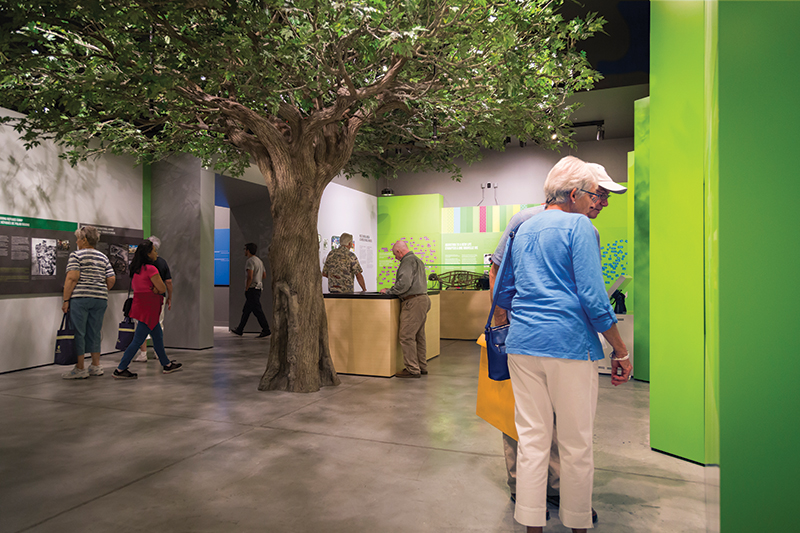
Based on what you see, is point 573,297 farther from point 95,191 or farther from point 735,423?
point 95,191

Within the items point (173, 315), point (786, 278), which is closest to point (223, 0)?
point (786, 278)

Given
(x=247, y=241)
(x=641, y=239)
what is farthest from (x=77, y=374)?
(x=641, y=239)

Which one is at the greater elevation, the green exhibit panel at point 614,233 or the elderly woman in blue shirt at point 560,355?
the green exhibit panel at point 614,233

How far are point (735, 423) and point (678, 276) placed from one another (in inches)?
90.6

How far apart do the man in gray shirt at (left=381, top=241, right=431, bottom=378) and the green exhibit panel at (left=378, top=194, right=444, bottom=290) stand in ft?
17.9

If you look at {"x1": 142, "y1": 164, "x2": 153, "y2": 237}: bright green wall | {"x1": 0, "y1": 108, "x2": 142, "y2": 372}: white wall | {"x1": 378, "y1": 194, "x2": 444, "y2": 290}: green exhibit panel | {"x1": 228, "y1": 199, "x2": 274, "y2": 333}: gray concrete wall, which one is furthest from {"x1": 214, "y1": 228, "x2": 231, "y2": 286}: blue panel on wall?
{"x1": 0, "y1": 108, "x2": 142, "y2": 372}: white wall

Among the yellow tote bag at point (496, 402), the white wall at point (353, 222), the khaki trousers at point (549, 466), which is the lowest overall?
the khaki trousers at point (549, 466)

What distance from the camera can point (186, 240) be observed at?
320 inches

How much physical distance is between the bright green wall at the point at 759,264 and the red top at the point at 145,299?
6071 millimetres

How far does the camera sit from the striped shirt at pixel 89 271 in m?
5.72

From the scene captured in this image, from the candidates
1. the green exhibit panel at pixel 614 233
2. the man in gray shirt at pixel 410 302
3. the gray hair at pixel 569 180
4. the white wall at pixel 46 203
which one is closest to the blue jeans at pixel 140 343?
the white wall at pixel 46 203

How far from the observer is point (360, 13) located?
3479mm

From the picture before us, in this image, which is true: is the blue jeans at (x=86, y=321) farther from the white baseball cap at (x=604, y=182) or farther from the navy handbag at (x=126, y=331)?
the white baseball cap at (x=604, y=182)

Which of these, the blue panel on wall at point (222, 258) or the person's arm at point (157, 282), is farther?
the blue panel on wall at point (222, 258)
